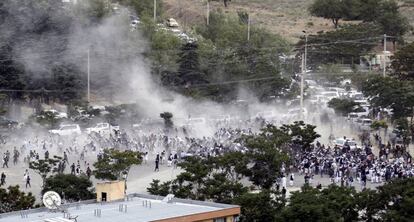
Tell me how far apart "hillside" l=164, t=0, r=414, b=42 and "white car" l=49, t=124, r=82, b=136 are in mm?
40998

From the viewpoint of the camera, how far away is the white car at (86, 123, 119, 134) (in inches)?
2532

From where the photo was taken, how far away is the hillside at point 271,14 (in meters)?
106

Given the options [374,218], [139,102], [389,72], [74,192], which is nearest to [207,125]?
[139,102]

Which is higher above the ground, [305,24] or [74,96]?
[305,24]

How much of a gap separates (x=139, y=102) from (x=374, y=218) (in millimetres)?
42291

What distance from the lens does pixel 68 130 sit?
63.4 metres

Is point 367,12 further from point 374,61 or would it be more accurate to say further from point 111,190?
point 111,190

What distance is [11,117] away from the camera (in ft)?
229

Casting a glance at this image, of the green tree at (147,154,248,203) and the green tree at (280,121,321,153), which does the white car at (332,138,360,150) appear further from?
the green tree at (147,154,248,203)

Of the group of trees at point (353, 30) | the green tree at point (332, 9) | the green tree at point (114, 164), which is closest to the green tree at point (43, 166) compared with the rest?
the green tree at point (114, 164)

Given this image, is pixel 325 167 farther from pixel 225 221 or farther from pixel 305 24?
pixel 305 24

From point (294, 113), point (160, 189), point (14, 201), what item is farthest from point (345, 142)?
point (14, 201)

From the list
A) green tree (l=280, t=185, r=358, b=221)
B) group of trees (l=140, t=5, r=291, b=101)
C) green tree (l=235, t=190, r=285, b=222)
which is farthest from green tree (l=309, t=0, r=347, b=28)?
green tree (l=235, t=190, r=285, b=222)

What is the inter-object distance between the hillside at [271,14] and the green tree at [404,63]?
2300 cm
